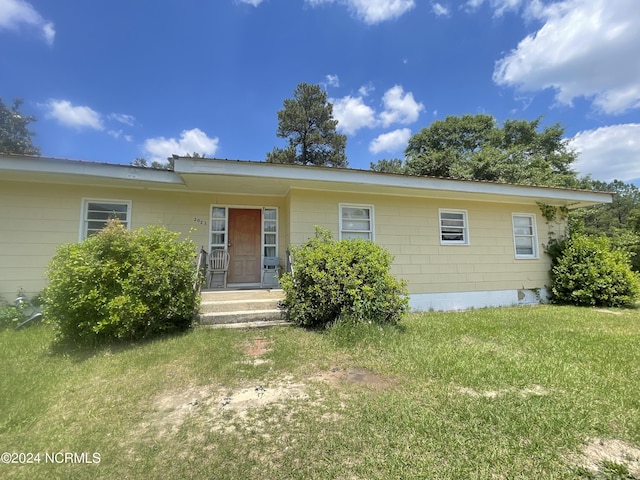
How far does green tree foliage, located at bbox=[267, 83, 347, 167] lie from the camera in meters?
21.5

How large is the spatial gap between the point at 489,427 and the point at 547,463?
0.40m

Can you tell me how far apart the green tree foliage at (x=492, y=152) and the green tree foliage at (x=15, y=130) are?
29875mm

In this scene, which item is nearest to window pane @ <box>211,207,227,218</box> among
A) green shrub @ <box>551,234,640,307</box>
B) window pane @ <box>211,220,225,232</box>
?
window pane @ <box>211,220,225,232</box>

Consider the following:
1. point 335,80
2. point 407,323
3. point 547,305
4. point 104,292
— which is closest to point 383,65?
point 335,80

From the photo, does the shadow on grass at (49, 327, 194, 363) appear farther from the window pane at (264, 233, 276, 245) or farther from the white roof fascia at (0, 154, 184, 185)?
the window pane at (264, 233, 276, 245)

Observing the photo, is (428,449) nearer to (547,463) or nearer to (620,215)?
(547,463)

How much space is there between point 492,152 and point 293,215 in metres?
18.4

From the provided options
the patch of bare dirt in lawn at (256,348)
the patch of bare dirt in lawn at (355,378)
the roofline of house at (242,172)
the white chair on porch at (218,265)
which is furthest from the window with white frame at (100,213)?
the patch of bare dirt in lawn at (355,378)

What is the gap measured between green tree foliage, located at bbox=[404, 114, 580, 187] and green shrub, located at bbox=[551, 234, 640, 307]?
11.6m

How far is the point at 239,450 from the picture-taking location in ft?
6.65

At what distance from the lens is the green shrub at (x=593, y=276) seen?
24.6 ft

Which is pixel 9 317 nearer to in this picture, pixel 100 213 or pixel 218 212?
pixel 100 213

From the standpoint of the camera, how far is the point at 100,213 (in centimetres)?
653
